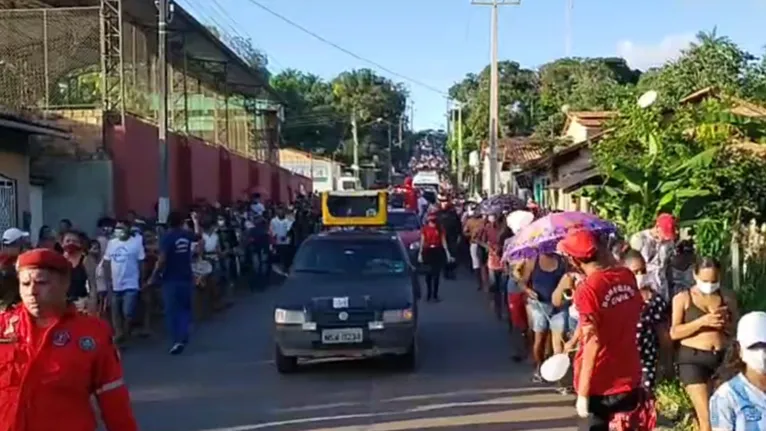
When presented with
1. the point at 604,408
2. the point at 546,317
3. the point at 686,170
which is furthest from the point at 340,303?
the point at 604,408

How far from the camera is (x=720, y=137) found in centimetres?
1709

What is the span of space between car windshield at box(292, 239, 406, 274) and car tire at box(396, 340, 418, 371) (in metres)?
1.11

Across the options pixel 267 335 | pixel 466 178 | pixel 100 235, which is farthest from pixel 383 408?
pixel 466 178

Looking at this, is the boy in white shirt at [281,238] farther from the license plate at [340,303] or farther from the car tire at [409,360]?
the license plate at [340,303]

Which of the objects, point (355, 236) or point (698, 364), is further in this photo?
A: point (355, 236)

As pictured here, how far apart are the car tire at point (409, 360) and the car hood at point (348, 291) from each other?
57cm

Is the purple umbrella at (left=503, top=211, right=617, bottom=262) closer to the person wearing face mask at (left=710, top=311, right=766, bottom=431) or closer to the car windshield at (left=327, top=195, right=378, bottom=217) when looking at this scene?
the person wearing face mask at (left=710, top=311, right=766, bottom=431)

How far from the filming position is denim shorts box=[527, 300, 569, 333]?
1259 cm

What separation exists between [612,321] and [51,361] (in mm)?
3541

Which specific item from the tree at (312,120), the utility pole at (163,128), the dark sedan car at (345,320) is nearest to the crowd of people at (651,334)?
the dark sedan car at (345,320)

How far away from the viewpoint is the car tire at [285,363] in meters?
14.4

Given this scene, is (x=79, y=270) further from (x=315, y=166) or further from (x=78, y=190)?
(x=315, y=166)

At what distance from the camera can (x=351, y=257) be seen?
1538 centimetres

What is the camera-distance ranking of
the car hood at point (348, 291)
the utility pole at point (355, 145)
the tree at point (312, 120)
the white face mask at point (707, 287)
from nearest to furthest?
the white face mask at point (707, 287), the car hood at point (348, 291), the utility pole at point (355, 145), the tree at point (312, 120)
